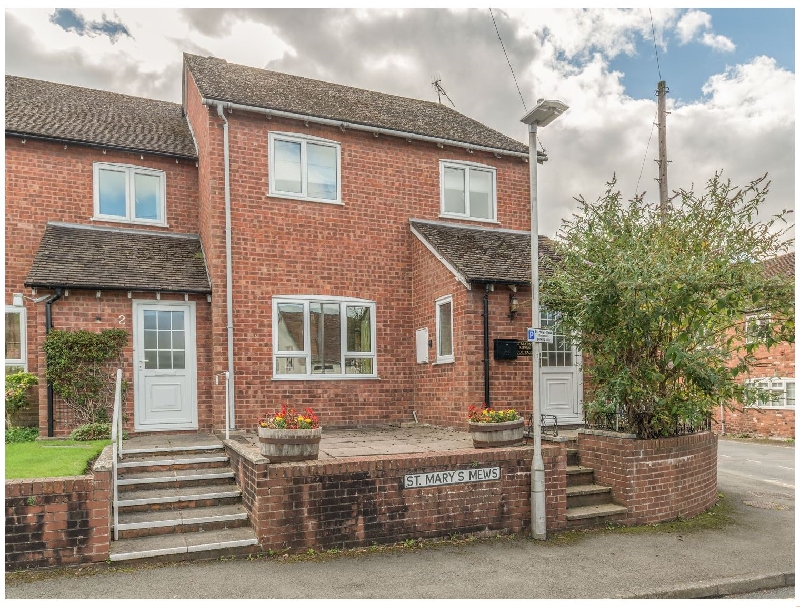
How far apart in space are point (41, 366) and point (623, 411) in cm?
968

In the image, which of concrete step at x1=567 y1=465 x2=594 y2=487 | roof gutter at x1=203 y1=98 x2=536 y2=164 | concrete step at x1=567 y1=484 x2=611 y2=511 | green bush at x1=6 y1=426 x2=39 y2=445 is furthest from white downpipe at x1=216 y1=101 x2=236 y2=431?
concrete step at x1=567 y1=484 x2=611 y2=511

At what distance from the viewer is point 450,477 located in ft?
26.1

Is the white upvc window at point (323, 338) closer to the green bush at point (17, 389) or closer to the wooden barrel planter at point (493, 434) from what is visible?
the green bush at point (17, 389)

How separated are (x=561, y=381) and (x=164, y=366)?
25.2 ft

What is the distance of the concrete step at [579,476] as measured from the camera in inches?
368

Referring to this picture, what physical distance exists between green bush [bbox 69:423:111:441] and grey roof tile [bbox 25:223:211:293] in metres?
2.43

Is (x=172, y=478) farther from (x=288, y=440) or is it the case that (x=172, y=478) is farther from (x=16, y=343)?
(x=16, y=343)

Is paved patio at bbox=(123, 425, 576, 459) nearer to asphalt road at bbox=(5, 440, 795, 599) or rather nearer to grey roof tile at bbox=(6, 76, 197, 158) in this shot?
asphalt road at bbox=(5, 440, 795, 599)

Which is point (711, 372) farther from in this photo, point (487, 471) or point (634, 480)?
point (487, 471)

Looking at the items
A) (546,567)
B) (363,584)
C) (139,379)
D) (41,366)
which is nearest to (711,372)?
(546,567)

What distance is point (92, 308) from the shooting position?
11438 mm

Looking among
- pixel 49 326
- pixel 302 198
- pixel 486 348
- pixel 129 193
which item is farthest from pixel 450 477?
pixel 129 193

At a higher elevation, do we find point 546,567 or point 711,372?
point 711,372

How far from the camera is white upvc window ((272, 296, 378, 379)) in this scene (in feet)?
40.7
